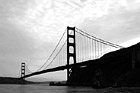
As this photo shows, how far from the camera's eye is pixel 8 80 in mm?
199250

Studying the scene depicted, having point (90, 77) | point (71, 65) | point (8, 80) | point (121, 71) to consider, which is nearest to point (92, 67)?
point (90, 77)

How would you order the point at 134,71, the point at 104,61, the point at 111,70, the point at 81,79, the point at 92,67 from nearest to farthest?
the point at 134,71 → the point at 104,61 → the point at 111,70 → the point at 92,67 → the point at 81,79

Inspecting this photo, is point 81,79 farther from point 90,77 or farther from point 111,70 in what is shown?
point 111,70

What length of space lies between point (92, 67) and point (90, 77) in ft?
15.2

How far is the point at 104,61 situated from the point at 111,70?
905 centimetres

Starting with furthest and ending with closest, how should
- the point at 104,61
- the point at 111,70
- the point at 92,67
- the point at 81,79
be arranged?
the point at 81,79
the point at 92,67
the point at 111,70
the point at 104,61

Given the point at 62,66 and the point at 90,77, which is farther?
the point at 90,77

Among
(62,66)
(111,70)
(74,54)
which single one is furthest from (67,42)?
(111,70)

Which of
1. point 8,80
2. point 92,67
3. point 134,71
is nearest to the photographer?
point 134,71

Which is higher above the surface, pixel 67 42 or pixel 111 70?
pixel 67 42

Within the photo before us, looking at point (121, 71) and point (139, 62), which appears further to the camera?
point (121, 71)

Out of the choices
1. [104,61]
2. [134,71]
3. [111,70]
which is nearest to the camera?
[134,71]

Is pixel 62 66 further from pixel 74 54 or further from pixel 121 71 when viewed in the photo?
pixel 121 71

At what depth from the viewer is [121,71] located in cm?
7550
